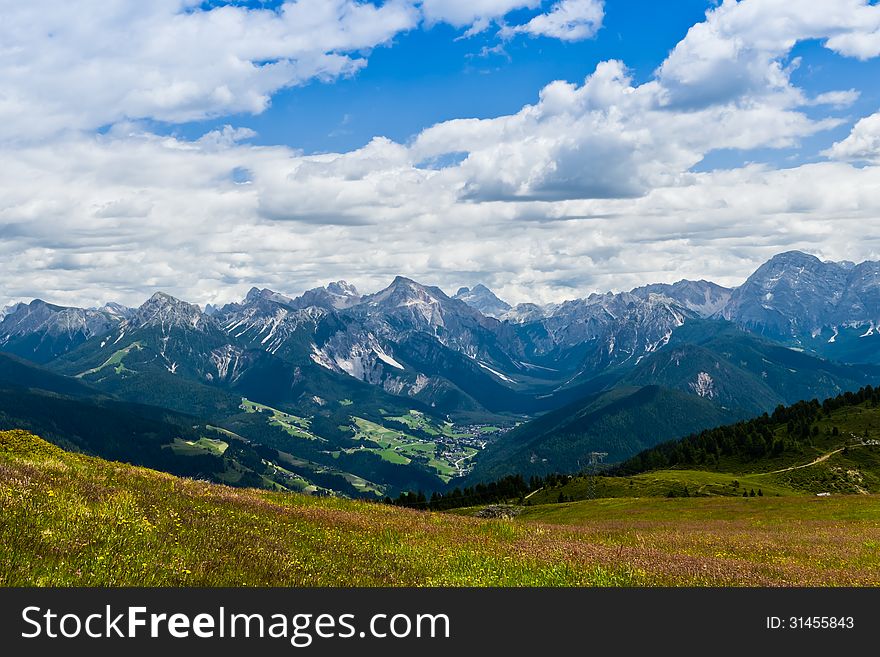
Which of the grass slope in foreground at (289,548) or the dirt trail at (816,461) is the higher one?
the grass slope in foreground at (289,548)

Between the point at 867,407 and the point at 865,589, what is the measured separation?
205 m

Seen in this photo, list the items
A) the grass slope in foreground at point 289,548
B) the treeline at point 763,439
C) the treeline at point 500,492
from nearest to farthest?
the grass slope in foreground at point 289,548 → the treeline at point 500,492 → the treeline at point 763,439

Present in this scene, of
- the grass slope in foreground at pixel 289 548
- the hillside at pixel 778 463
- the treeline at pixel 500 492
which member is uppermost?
the grass slope in foreground at pixel 289 548

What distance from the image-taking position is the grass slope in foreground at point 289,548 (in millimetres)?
12742

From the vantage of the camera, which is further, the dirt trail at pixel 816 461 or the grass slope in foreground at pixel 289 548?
the dirt trail at pixel 816 461

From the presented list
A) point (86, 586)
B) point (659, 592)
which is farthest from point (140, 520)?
point (659, 592)

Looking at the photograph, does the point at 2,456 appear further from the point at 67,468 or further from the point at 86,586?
the point at 86,586

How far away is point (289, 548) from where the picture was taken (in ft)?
54.4

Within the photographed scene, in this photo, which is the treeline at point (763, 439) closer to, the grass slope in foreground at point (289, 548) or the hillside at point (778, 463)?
the hillside at point (778, 463)

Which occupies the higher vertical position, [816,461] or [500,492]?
[816,461]

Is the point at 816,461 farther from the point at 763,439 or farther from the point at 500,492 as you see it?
the point at 500,492

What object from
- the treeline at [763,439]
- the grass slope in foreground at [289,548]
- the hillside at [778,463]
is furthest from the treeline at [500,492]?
the grass slope in foreground at [289,548]

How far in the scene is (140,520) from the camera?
52.1 ft

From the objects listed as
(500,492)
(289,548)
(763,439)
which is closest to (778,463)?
(763,439)
